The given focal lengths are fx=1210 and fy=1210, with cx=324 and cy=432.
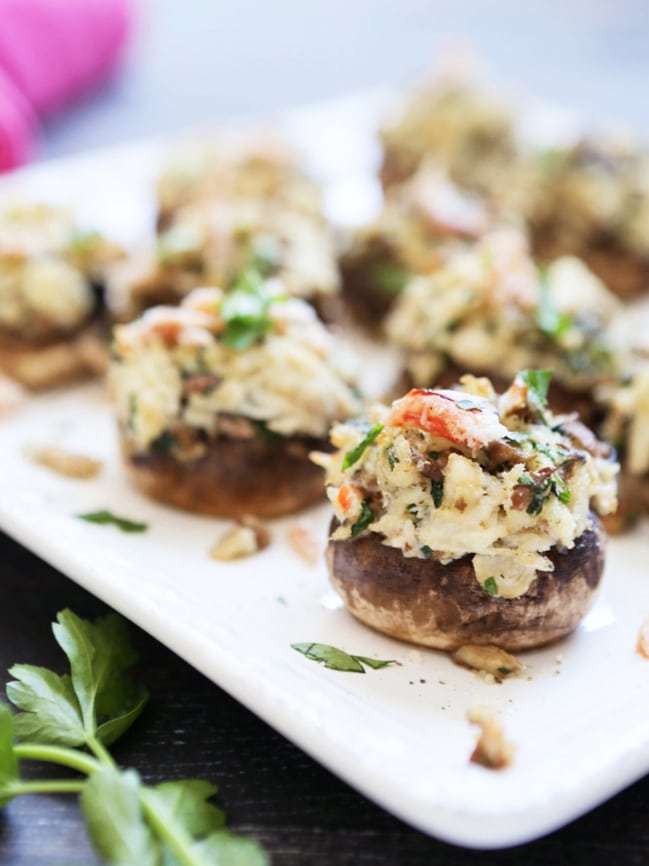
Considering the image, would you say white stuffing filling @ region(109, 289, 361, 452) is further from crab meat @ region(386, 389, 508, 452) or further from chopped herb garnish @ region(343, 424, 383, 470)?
crab meat @ region(386, 389, 508, 452)

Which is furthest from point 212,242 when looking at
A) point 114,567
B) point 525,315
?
point 114,567

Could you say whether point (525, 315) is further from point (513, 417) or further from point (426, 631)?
point (426, 631)

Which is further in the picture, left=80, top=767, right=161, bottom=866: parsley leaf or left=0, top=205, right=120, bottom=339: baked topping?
left=0, top=205, right=120, bottom=339: baked topping

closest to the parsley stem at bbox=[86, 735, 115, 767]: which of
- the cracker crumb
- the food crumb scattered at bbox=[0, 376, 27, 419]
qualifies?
the cracker crumb

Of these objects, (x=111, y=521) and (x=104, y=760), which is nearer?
(x=104, y=760)

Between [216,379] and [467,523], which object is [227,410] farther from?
[467,523]

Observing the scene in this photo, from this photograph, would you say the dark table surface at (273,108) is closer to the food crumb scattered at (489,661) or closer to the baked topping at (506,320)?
the food crumb scattered at (489,661)

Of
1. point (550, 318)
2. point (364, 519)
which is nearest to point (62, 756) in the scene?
point (364, 519)

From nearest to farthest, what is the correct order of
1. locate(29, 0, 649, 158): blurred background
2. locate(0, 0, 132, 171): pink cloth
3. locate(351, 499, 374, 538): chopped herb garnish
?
locate(351, 499, 374, 538): chopped herb garnish, locate(0, 0, 132, 171): pink cloth, locate(29, 0, 649, 158): blurred background

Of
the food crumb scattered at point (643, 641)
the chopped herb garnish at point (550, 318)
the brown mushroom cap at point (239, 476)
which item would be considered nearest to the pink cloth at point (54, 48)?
the brown mushroom cap at point (239, 476)
